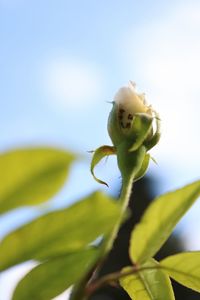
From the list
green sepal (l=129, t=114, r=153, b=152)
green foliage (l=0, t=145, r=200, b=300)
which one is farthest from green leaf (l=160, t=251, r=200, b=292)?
green sepal (l=129, t=114, r=153, b=152)

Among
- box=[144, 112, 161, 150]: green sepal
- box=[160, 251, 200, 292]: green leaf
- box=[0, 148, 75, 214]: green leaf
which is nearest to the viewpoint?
box=[0, 148, 75, 214]: green leaf

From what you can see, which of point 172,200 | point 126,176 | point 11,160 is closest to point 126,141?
point 126,176

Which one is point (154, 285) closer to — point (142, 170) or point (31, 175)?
point (142, 170)

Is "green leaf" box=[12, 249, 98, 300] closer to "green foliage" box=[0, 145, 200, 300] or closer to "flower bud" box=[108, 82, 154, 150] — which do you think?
"green foliage" box=[0, 145, 200, 300]

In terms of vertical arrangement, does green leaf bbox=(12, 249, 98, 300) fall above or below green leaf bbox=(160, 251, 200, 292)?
above

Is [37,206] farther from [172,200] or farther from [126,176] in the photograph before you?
[126,176]

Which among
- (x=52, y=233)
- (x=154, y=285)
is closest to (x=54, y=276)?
(x=52, y=233)

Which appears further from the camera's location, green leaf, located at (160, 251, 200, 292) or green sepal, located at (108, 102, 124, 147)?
green sepal, located at (108, 102, 124, 147)
